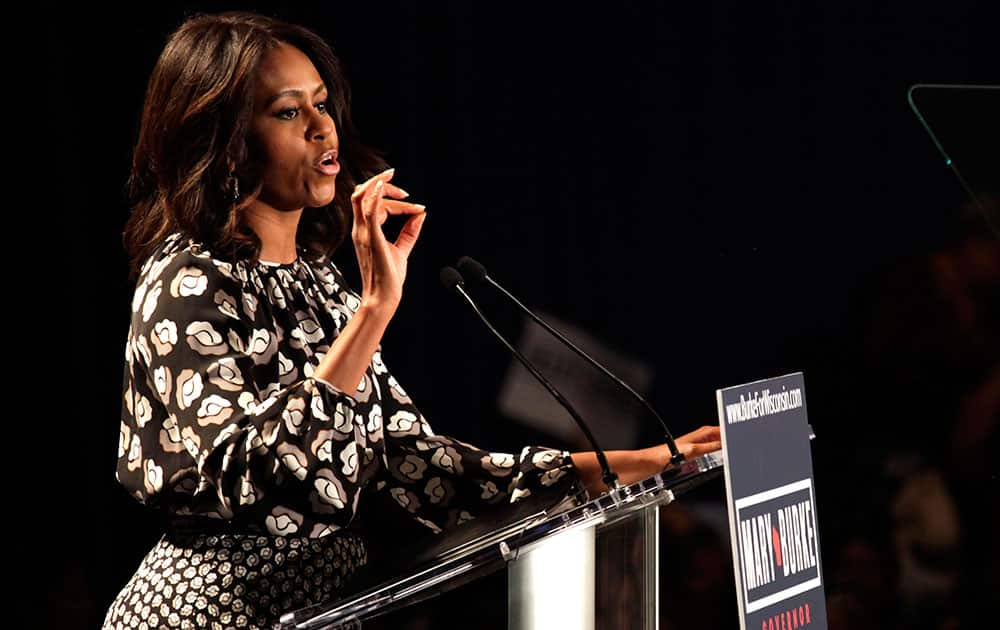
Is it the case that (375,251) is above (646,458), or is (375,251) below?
above

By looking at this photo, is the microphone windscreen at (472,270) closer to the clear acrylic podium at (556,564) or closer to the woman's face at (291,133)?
the woman's face at (291,133)

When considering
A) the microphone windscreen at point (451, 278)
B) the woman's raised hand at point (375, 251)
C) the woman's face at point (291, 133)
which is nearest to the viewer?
the woman's raised hand at point (375, 251)

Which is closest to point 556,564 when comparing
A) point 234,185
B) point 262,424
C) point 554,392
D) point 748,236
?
point 554,392

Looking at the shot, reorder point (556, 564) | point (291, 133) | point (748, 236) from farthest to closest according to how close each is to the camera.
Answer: point (748, 236) → point (291, 133) → point (556, 564)

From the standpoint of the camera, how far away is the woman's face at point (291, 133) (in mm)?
1902

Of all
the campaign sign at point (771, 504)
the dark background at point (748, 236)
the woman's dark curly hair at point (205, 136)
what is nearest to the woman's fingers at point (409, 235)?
the woman's dark curly hair at point (205, 136)

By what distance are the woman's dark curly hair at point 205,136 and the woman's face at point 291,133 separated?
0.02 m

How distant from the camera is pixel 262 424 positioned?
1.59 meters

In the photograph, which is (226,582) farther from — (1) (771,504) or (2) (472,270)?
(1) (771,504)

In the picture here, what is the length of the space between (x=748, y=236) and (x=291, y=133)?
1590mm

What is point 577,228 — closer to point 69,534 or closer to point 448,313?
point 448,313

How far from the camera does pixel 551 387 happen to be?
1.64 meters

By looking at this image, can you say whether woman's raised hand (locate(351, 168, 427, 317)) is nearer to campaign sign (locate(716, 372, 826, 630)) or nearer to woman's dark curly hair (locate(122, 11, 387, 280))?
woman's dark curly hair (locate(122, 11, 387, 280))

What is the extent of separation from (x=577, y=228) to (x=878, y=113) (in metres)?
0.75
